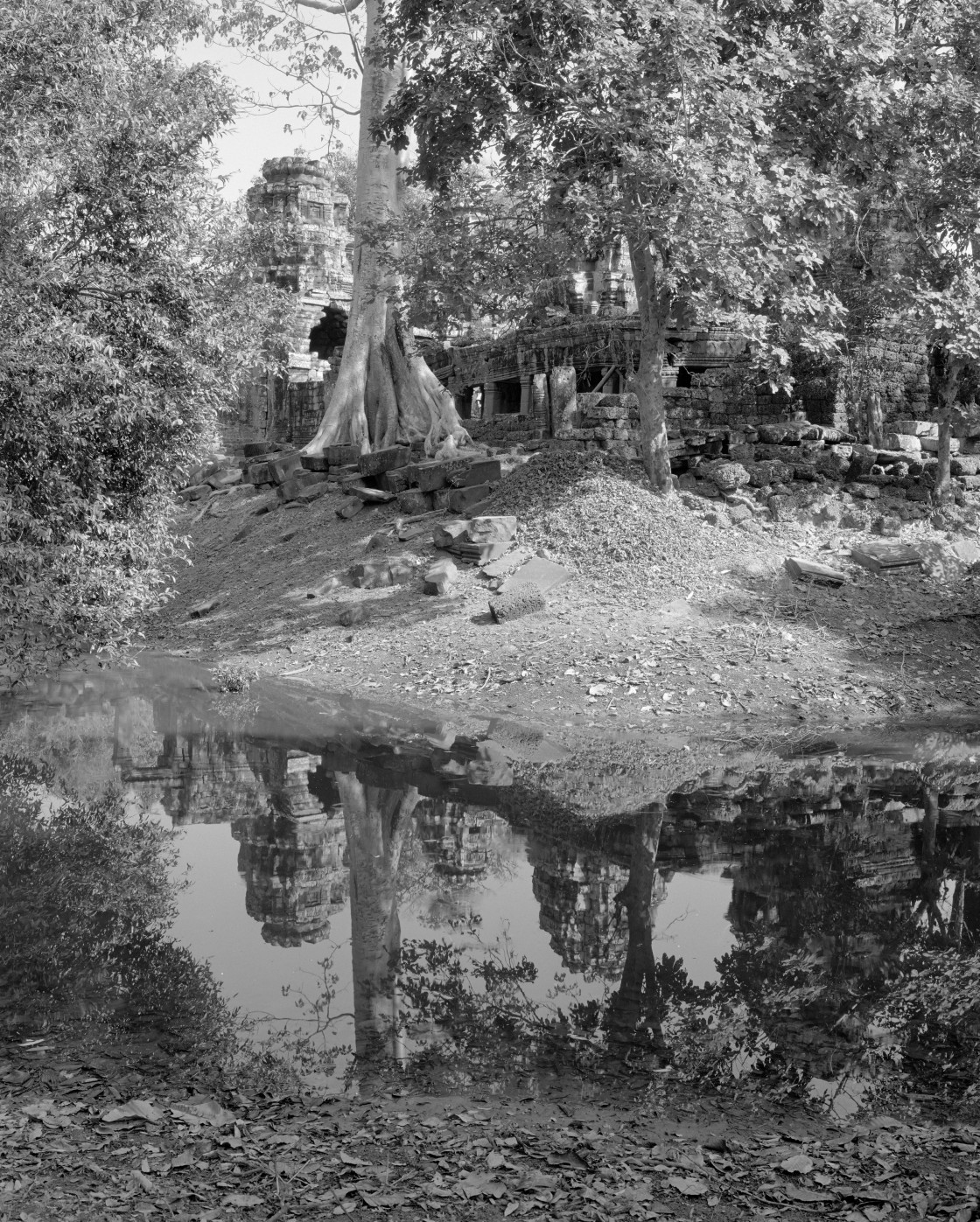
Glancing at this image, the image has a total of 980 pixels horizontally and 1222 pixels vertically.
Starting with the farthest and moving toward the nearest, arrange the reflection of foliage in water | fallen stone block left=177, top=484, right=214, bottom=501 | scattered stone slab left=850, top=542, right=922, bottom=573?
1. fallen stone block left=177, top=484, right=214, bottom=501
2. scattered stone slab left=850, top=542, right=922, bottom=573
3. the reflection of foliage in water

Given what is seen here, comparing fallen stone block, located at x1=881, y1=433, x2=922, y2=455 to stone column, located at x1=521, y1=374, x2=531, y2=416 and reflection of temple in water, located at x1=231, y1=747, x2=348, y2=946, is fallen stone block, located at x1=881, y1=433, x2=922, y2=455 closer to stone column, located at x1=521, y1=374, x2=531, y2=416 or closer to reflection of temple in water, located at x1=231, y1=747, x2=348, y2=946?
stone column, located at x1=521, y1=374, x2=531, y2=416

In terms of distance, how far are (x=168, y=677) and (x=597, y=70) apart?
770cm

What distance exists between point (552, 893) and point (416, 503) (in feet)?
33.4

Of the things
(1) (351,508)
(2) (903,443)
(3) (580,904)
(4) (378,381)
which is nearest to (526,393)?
(4) (378,381)

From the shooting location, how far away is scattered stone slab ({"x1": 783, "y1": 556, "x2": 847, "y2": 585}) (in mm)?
12477

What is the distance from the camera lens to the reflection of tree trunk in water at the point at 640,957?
4754mm

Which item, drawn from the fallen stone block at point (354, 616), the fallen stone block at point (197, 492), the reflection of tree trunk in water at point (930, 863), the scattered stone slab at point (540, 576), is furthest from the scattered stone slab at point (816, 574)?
the fallen stone block at point (197, 492)

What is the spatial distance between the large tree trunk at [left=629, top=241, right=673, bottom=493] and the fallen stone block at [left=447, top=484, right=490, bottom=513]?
86.4 inches

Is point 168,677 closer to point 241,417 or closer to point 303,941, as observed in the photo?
point 303,941

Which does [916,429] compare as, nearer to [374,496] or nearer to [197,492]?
[374,496]

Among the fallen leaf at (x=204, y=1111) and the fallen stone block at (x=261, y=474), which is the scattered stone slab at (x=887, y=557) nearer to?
the fallen leaf at (x=204, y=1111)

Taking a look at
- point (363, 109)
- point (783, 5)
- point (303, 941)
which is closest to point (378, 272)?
point (363, 109)

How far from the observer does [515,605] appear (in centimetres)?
1216

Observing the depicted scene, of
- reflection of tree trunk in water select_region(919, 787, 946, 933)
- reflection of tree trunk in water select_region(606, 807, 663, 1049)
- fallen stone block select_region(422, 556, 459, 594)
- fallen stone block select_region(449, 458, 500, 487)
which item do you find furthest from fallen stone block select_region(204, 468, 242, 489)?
reflection of tree trunk in water select_region(919, 787, 946, 933)
